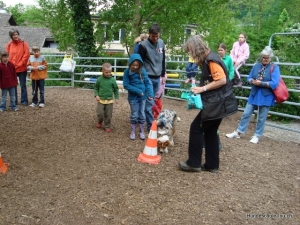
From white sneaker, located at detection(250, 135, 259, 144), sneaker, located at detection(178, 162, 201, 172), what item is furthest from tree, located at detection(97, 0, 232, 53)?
sneaker, located at detection(178, 162, 201, 172)

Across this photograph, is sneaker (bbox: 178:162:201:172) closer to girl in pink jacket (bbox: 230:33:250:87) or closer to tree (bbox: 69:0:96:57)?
girl in pink jacket (bbox: 230:33:250:87)

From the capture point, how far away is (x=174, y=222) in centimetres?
310

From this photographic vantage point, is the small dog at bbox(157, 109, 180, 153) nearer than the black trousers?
No

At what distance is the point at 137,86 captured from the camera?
5242mm

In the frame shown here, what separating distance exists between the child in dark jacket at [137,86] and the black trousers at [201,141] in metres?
1.41

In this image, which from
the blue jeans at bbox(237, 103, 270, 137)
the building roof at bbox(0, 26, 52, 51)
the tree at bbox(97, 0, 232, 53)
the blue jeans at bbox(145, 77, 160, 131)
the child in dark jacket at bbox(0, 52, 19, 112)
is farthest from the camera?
the building roof at bbox(0, 26, 52, 51)

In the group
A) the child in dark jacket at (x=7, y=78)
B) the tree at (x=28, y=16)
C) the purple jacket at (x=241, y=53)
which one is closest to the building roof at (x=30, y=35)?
the tree at (x=28, y=16)

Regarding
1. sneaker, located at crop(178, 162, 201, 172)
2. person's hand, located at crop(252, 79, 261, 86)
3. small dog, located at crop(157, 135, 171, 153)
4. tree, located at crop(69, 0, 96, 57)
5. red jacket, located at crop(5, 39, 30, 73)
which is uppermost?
tree, located at crop(69, 0, 96, 57)

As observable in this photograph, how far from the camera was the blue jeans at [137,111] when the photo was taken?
5371 millimetres

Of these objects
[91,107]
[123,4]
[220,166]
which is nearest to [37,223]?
[220,166]

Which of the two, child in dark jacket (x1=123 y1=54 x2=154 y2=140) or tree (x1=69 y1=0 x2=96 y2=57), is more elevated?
tree (x1=69 y1=0 x2=96 y2=57)

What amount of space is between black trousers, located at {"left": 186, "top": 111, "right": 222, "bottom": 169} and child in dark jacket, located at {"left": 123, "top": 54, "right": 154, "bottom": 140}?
4.63 ft

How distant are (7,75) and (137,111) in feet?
11.5

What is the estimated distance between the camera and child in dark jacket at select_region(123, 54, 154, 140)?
5.13 metres
